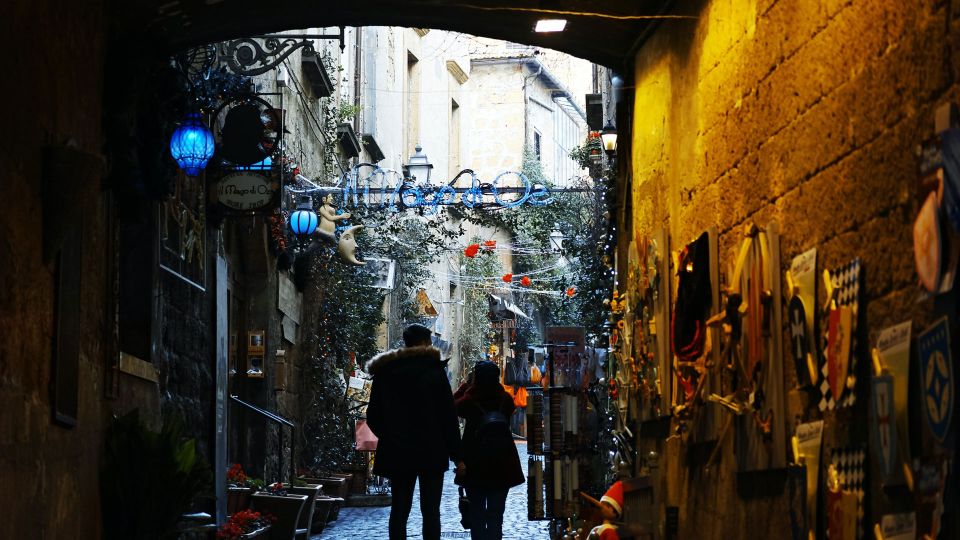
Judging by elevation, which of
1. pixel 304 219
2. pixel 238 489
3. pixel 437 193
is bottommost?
pixel 238 489

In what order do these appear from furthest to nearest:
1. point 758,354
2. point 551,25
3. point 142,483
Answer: point 551,25
point 142,483
point 758,354

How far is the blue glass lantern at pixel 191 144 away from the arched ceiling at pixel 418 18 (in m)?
0.68

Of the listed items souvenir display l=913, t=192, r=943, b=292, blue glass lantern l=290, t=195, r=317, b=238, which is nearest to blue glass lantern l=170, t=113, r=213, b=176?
blue glass lantern l=290, t=195, r=317, b=238

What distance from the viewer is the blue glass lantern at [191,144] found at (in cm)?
939

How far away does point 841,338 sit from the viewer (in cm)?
423

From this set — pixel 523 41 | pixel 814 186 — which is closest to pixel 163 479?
pixel 523 41

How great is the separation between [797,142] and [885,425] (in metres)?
1.39

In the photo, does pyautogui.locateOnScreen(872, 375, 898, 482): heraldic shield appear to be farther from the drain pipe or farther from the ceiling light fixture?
the drain pipe

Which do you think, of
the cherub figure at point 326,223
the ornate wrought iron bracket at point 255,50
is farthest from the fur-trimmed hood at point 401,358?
the cherub figure at point 326,223

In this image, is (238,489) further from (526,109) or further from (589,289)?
(526,109)

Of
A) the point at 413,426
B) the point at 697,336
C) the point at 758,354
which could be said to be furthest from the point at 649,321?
the point at 758,354

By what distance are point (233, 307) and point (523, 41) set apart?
241 inches

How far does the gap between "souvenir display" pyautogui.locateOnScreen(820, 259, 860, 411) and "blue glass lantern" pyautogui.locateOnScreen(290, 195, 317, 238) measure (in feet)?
38.2

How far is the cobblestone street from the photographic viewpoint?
12578mm
